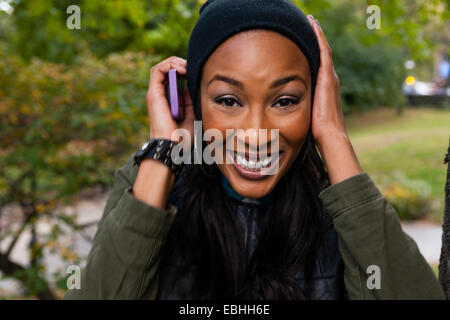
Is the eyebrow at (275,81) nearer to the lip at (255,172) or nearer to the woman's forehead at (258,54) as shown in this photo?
the woman's forehead at (258,54)

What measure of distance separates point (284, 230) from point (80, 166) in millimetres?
3228

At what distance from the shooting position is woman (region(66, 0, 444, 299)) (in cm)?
132

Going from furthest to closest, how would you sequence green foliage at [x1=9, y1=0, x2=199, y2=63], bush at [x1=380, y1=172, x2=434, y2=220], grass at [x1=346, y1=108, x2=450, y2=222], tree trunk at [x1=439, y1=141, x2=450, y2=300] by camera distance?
grass at [x1=346, y1=108, x2=450, y2=222] → bush at [x1=380, y1=172, x2=434, y2=220] → green foliage at [x1=9, y1=0, x2=199, y2=63] → tree trunk at [x1=439, y1=141, x2=450, y2=300]

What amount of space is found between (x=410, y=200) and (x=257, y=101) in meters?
7.60

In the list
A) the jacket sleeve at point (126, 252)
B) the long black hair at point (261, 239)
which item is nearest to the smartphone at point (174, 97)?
the long black hair at point (261, 239)

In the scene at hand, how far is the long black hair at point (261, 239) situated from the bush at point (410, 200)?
690 cm

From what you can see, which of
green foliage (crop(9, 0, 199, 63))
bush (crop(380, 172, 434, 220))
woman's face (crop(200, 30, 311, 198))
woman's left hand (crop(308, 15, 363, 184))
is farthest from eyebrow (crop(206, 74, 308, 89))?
bush (crop(380, 172, 434, 220))

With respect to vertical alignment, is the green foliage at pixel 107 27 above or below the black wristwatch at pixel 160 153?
above

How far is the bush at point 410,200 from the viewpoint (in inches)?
Answer: 316

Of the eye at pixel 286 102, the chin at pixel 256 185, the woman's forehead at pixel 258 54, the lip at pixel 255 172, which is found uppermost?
the woman's forehead at pixel 258 54

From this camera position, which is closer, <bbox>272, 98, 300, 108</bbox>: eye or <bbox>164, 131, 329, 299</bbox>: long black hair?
<bbox>272, 98, 300, 108</bbox>: eye

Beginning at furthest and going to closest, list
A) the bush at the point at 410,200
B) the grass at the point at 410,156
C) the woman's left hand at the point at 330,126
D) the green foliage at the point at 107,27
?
1. the grass at the point at 410,156
2. the bush at the point at 410,200
3. the green foliage at the point at 107,27
4. the woman's left hand at the point at 330,126

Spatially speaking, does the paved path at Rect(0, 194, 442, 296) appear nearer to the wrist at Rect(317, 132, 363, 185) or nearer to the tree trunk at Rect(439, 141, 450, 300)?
the tree trunk at Rect(439, 141, 450, 300)

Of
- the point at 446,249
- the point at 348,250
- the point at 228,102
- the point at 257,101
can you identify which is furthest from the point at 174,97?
the point at 446,249
